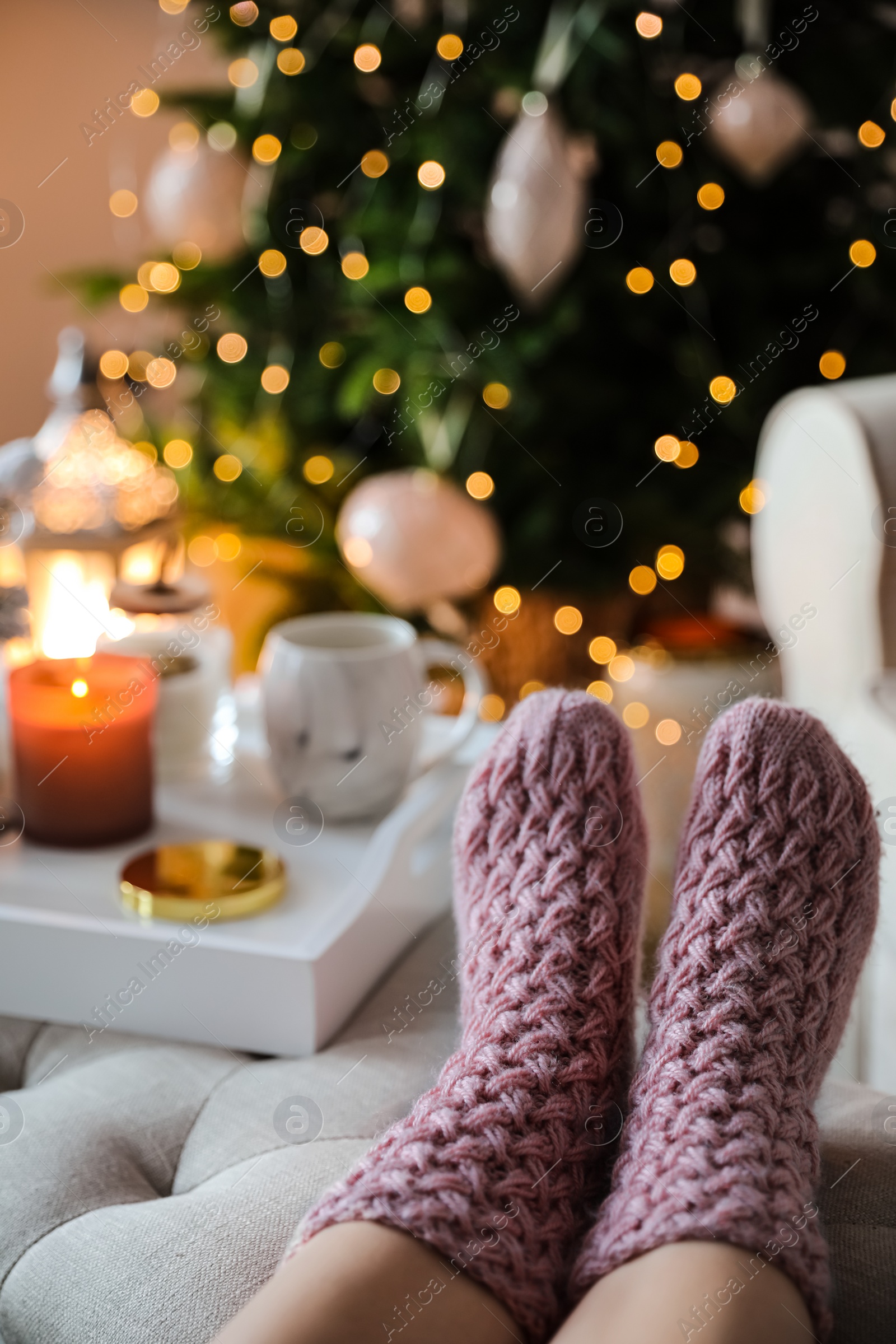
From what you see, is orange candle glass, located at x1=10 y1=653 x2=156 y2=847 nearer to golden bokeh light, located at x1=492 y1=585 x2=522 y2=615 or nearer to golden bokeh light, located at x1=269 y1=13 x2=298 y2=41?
golden bokeh light, located at x1=492 y1=585 x2=522 y2=615

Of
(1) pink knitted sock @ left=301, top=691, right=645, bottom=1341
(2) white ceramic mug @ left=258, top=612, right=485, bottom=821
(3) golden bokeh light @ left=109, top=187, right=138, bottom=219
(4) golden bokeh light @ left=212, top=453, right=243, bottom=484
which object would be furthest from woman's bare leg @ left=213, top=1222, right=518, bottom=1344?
(3) golden bokeh light @ left=109, top=187, right=138, bottom=219

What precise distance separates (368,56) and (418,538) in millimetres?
599

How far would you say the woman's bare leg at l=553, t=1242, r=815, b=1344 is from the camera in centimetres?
36

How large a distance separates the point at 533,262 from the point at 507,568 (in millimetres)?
399

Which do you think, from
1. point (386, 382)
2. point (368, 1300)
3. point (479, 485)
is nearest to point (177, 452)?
point (386, 382)

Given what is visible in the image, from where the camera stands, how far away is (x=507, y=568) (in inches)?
56.4

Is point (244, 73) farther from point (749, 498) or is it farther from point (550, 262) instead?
point (749, 498)

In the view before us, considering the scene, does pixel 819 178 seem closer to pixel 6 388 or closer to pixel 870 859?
pixel 870 859

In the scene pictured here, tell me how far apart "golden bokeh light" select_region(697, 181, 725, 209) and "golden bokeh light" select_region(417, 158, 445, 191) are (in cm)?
31

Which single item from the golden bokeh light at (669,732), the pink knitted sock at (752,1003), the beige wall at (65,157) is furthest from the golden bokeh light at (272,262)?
the pink knitted sock at (752,1003)

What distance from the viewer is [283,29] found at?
4.29 feet

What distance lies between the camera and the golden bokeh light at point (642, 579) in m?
1.44

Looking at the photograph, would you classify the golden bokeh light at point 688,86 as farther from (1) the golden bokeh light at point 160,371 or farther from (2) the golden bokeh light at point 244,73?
(1) the golden bokeh light at point 160,371

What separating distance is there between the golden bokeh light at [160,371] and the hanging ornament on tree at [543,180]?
1.70 ft
